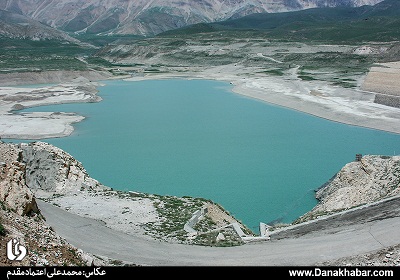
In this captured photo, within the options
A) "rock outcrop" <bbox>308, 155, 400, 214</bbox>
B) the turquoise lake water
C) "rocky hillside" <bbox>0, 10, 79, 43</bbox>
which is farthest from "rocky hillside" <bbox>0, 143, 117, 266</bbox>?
"rocky hillside" <bbox>0, 10, 79, 43</bbox>

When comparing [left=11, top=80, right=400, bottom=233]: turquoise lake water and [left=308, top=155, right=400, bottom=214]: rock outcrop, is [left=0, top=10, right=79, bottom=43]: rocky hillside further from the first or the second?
[left=308, top=155, right=400, bottom=214]: rock outcrop

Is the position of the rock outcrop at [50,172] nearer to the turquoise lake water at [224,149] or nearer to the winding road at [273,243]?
the winding road at [273,243]

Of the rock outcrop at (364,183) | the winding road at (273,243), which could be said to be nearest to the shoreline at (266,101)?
the rock outcrop at (364,183)

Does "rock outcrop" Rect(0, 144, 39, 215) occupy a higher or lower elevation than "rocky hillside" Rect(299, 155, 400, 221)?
higher

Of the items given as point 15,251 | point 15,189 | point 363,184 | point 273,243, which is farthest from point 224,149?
point 15,251
